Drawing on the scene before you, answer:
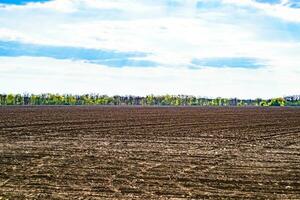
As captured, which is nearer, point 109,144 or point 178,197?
point 178,197

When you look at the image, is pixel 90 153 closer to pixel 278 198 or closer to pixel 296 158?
pixel 296 158

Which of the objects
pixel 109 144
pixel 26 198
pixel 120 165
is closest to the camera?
pixel 26 198

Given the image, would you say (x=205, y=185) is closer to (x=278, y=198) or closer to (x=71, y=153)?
(x=278, y=198)

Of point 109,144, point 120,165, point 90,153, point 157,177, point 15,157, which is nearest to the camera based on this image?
point 157,177

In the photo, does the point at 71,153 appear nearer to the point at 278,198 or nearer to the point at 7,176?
the point at 7,176

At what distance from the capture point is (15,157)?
18438mm

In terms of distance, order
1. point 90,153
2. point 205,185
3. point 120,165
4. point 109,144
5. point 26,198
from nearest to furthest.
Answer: point 26,198 < point 205,185 < point 120,165 < point 90,153 < point 109,144

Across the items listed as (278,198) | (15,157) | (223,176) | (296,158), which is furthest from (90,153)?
(278,198)

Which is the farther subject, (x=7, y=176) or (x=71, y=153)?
(x=71, y=153)

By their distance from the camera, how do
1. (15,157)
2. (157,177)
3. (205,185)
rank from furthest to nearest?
(15,157), (157,177), (205,185)

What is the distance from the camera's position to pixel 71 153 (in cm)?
1967

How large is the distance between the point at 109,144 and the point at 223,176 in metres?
9.66

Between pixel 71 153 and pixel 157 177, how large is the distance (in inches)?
256

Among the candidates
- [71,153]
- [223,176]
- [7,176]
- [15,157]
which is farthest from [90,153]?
[223,176]
